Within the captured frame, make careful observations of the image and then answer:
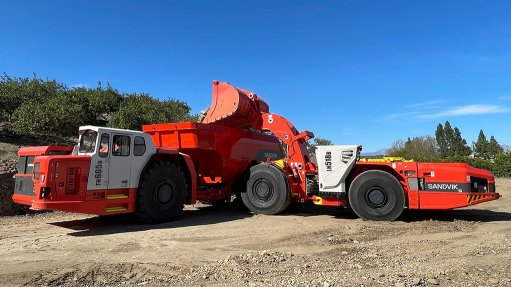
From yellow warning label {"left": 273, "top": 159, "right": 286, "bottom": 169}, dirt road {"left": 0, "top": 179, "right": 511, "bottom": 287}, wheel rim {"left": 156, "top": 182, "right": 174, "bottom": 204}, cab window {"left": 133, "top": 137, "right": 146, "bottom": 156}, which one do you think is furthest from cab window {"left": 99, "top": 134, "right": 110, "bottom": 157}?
yellow warning label {"left": 273, "top": 159, "right": 286, "bottom": 169}

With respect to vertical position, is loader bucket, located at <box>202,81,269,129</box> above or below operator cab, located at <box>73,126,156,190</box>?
above

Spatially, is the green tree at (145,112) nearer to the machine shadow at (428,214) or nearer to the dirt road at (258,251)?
the dirt road at (258,251)

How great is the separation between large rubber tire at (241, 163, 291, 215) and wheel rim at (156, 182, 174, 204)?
2.36 metres

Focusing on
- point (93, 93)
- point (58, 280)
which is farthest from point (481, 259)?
point (93, 93)

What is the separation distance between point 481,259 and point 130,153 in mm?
6910

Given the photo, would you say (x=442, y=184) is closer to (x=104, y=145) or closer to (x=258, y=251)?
(x=258, y=251)

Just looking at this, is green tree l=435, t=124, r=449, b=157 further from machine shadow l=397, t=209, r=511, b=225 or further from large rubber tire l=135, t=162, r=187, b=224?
large rubber tire l=135, t=162, r=187, b=224

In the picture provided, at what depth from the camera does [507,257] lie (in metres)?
6.02

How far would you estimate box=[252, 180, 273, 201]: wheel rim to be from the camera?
1089 centimetres

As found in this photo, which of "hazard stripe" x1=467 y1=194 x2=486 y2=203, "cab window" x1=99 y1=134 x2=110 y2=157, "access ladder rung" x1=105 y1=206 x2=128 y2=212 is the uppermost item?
"cab window" x1=99 y1=134 x2=110 y2=157

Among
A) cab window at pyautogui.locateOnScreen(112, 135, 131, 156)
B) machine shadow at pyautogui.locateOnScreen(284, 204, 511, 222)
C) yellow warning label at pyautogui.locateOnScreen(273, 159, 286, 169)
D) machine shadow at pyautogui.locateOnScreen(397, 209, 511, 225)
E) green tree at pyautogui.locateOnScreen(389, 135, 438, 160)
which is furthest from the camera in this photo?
green tree at pyautogui.locateOnScreen(389, 135, 438, 160)

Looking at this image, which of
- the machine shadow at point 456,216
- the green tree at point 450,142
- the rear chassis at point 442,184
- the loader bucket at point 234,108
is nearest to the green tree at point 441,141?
the green tree at point 450,142

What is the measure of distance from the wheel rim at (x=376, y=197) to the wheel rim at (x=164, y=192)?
467 centimetres

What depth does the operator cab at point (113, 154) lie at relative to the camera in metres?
8.34
